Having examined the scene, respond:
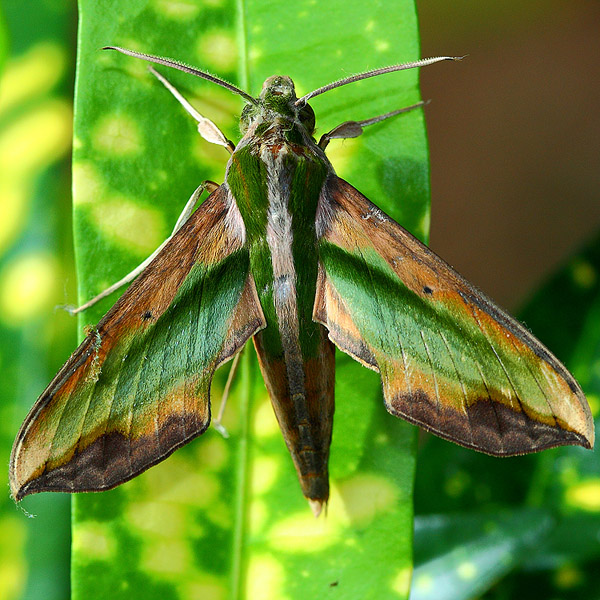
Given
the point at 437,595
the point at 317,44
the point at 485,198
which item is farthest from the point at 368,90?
the point at 485,198

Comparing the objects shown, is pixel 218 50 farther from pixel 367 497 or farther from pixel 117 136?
pixel 367 497

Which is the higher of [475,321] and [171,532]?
[475,321]

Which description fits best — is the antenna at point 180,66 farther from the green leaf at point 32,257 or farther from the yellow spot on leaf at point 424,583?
the yellow spot on leaf at point 424,583

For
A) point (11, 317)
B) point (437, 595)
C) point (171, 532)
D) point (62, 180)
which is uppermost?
point (62, 180)

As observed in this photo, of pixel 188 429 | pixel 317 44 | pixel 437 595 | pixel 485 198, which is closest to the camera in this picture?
pixel 188 429

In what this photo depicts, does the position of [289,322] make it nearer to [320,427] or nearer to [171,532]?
[320,427]

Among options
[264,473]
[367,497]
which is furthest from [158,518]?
[367,497]

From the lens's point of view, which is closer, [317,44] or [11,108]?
[317,44]
